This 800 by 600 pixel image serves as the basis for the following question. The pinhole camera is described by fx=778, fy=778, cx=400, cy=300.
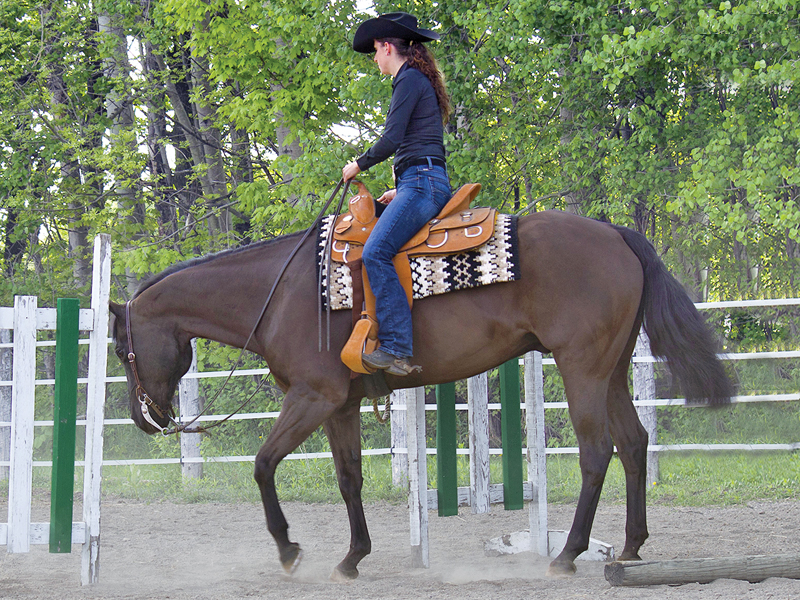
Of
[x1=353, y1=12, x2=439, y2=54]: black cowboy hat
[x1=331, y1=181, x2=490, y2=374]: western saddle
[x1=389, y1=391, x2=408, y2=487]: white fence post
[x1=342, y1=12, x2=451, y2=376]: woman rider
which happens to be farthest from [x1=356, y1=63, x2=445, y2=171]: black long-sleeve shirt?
[x1=389, y1=391, x2=408, y2=487]: white fence post

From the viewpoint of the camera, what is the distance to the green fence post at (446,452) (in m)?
5.41

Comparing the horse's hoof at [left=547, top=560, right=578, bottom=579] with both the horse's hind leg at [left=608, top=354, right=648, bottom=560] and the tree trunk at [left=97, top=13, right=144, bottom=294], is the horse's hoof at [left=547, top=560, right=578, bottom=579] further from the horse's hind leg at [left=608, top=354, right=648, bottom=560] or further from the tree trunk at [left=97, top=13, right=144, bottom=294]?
the tree trunk at [left=97, top=13, right=144, bottom=294]

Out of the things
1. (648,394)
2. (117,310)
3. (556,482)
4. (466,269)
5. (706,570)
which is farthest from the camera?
(648,394)

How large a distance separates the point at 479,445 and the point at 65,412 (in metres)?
2.91

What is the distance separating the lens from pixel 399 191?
4.43m

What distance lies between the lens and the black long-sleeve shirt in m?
4.36

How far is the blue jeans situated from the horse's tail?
123 cm

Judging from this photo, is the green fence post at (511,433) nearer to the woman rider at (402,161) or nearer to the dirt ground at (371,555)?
the dirt ground at (371,555)

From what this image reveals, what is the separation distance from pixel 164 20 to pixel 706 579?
492 inches

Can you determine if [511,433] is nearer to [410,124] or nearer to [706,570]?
[706,570]

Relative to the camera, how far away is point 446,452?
17.8ft

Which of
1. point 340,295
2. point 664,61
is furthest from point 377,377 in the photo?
point 664,61

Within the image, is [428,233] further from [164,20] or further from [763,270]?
[164,20]

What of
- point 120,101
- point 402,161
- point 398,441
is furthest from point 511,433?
point 120,101
